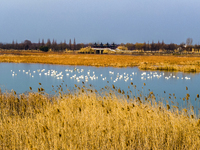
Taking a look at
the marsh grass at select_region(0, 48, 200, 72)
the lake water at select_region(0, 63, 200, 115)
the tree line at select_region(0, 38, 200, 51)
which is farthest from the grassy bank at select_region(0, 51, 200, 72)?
the tree line at select_region(0, 38, 200, 51)

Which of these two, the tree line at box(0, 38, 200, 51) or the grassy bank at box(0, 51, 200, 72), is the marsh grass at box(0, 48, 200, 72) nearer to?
the grassy bank at box(0, 51, 200, 72)

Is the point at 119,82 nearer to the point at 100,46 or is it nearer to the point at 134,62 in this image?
the point at 134,62

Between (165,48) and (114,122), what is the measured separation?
130 metres

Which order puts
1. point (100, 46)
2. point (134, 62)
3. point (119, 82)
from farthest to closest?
1. point (100, 46)
2. point (134, 62)
3. point (119, 82)

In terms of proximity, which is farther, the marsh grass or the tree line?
the tree line

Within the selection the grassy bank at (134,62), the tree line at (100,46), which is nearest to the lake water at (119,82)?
the grassy bank at (134,62)

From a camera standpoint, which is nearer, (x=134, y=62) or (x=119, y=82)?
(x=119, y=82)

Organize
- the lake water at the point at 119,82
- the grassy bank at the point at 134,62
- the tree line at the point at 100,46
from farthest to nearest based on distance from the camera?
the tree line at the point at 100,46, the grassy bank at the point at 134,62, the lake water at the point at 119,82

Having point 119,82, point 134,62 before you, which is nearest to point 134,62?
point 134,62

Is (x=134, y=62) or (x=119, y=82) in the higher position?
(x=134, y=62)

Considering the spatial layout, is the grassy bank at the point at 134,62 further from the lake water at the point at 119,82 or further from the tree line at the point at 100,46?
the tree line at the point at 100,46

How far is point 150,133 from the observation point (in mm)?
6348

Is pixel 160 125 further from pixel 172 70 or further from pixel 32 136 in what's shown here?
pixel 172 70

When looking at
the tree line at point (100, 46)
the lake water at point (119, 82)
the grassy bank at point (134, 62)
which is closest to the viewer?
the lake water at point (119, 82)
